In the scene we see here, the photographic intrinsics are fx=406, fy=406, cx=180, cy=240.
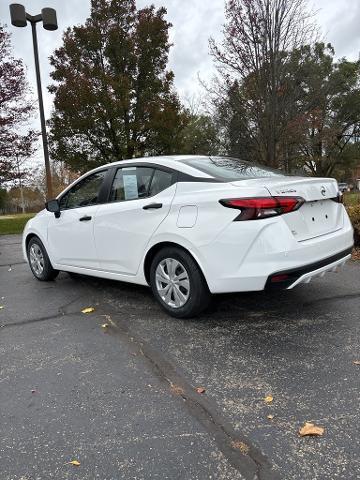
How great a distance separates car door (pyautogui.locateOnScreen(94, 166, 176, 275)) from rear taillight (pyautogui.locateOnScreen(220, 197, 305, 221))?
78 centimetres

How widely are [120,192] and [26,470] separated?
296 cm

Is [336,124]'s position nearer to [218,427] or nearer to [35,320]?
[35,320]

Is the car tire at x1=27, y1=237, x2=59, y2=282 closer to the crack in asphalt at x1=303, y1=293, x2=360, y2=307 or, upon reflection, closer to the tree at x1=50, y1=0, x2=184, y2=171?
the crack in asphalt at x1=303, y1=293, x2=360, y2=307

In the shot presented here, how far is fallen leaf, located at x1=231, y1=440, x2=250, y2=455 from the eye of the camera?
2.06m

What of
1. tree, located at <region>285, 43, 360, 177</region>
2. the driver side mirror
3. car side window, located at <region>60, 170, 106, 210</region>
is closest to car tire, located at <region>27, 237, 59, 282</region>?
the driver side mirror

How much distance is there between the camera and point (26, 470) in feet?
6.60

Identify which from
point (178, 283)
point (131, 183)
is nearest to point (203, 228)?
point (178, 283)

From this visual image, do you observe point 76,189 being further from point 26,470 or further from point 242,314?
point 26,470

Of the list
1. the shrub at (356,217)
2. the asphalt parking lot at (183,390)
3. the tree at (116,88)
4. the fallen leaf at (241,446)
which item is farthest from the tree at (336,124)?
the fallen leaf at (241,446)

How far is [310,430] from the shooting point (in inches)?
86.0

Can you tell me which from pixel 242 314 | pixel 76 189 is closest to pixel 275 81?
pixel 76 189

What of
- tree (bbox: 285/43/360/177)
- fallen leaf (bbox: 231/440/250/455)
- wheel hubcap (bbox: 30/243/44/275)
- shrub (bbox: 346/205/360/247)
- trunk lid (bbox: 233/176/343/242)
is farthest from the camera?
tree (bbox: 285/43/360/177)

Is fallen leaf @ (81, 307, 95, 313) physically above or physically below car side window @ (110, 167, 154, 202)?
below

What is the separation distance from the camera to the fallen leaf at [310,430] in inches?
85.1
